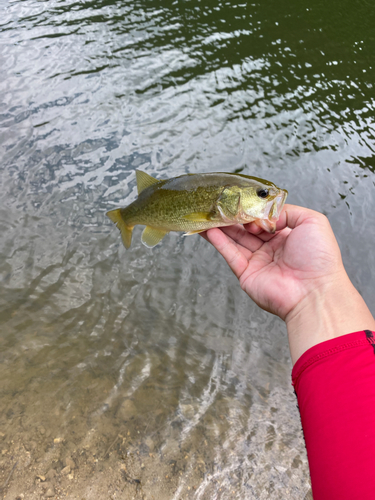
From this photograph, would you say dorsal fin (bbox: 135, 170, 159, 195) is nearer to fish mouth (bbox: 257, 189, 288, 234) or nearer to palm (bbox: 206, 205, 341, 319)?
palm (bbox: 206, 205, 341, 319)

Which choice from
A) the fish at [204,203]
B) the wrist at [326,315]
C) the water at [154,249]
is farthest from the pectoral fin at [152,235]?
the wrist at [326,315]

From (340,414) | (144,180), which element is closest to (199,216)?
(144,180)

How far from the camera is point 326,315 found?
2.80 metres

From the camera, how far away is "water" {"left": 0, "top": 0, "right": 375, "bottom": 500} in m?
3.88

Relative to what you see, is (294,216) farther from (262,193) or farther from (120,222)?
(120,222)

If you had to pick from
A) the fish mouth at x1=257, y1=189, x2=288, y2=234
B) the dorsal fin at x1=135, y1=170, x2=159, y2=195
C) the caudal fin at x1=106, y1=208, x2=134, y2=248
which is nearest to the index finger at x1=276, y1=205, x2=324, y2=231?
the fish mouth at x1=257, y1=189, x2=288, y2=234

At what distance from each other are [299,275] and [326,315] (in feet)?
1.91

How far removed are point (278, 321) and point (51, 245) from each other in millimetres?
4059

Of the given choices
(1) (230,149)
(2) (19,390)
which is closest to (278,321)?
(2) (19,390)

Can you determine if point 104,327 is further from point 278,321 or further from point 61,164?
point 61,164

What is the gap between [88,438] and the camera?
12.6ft

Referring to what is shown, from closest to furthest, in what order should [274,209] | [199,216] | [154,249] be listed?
[274,209] → [199,216] → [154,249]

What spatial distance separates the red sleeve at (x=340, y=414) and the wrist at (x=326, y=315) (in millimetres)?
248

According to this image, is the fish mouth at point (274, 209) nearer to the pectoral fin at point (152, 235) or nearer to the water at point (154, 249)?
the pectoral fin at point (152, 235)
